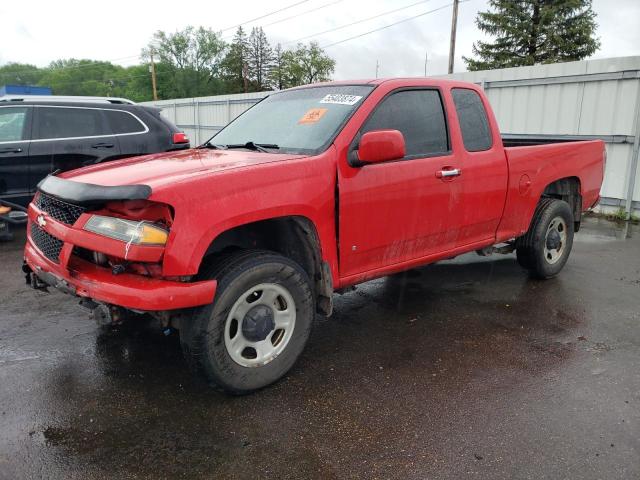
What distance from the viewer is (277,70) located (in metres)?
71.9

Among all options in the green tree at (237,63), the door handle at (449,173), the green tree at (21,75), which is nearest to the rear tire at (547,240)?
the door handle at (449,173)

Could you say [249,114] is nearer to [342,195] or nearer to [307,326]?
[342,195]

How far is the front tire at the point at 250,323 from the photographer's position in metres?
2.80

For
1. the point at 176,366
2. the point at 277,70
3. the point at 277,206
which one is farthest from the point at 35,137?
the point at 277,70

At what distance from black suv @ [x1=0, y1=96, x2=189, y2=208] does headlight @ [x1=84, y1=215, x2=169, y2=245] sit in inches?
190

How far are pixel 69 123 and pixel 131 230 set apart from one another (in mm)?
5383

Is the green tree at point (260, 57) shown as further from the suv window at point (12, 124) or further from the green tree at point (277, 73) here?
the suv window at point (12, 124)

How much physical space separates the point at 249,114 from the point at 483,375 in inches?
110

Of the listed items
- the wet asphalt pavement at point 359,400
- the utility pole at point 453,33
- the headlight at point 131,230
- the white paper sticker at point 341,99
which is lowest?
the wet asphalt pavement at point 359,400

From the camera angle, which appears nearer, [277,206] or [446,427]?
[446,427]

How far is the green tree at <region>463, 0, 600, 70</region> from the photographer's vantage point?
3231 cm

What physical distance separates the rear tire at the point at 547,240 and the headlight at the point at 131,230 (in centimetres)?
382

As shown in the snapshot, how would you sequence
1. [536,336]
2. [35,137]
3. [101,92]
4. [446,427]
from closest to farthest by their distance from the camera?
[446,427]
[536,336]
[35,137]
[101,92]

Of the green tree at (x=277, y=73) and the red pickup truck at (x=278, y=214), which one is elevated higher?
the green tree at (x=277, y=73)
